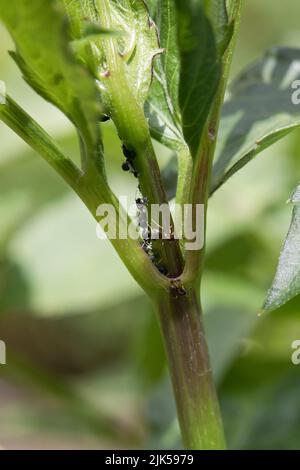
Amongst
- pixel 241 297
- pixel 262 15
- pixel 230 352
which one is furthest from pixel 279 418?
pixel 262 15

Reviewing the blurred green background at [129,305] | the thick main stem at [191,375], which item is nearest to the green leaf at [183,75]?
the thick main stem at [191,375]

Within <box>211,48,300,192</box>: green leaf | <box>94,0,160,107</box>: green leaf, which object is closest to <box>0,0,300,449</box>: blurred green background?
<box>211,48,300,192</box>: green leaf

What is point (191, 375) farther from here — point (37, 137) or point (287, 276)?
point (37, 137)

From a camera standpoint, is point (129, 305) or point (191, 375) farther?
point (129, 305)

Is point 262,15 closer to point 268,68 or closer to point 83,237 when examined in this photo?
point 83,237

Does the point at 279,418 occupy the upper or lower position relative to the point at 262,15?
lower

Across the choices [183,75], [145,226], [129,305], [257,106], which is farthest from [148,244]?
[129,305]

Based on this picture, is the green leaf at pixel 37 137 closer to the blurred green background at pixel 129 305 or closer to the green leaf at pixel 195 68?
the green leaf at pixel 195 68
